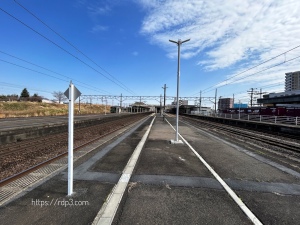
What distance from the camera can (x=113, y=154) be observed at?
9.93 meters

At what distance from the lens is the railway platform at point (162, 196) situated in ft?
13.5

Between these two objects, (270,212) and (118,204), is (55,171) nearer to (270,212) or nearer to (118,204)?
(118,204)

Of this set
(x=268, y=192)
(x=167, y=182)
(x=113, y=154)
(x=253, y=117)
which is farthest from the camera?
(x=253, y=117)

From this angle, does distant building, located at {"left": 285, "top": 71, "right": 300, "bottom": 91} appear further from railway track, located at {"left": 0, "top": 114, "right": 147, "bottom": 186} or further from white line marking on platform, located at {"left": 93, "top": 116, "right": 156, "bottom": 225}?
white line marking on platform, located at {"left": 93, "top": 116, "right": 156, "bottom": 225}

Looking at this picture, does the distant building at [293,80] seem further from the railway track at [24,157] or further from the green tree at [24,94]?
the green tree at [24,94]

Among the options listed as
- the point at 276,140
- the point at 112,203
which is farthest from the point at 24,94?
the point at 112,203

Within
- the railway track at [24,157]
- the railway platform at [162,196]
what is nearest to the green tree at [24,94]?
the railway track at [24,157]

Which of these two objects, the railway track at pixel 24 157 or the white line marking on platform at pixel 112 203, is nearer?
the white line marking on platform at pixel 112 203

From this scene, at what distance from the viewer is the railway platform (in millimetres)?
4113

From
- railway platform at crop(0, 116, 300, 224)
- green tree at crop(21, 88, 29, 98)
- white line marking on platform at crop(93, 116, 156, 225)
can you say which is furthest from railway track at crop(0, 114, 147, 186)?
green tree at crop(21, 88, 29, 98)

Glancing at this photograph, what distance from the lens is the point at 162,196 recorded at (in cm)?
511

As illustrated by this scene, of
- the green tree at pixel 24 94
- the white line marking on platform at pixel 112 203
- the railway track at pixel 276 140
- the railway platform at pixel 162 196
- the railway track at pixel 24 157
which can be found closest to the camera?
the white line marking on platform at pixel 112 203

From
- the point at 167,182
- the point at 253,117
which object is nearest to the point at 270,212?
the point at 167,182

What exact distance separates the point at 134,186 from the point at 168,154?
180 inches
